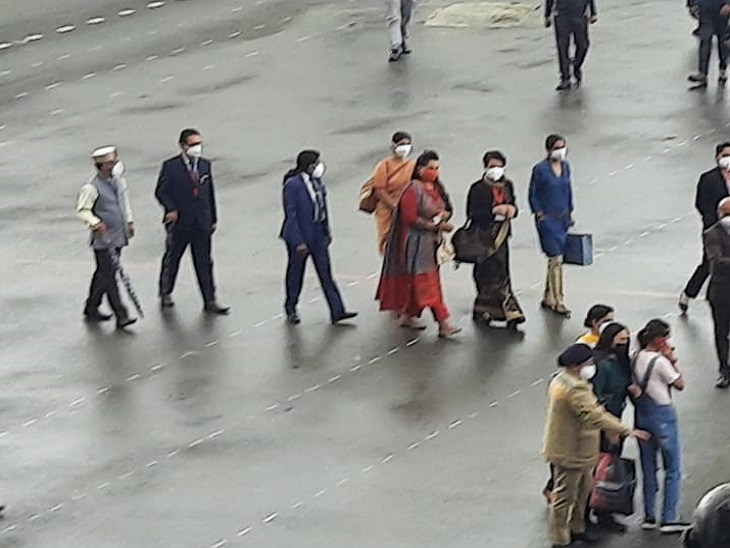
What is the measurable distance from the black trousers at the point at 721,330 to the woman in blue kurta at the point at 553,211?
6.19 feet

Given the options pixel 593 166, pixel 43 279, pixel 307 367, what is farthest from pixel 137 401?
pixel 593 166

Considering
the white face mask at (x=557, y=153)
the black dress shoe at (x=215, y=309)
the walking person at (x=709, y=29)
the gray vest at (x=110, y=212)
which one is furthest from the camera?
the walking person at (x=709, y=29)

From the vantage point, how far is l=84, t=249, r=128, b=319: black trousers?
15.4m

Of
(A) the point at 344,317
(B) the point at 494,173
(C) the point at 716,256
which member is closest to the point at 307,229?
(A) the point at 344,317

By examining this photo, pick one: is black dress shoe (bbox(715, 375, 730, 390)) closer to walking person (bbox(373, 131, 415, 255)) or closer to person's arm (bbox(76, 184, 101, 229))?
walking person (bbox(373, 131, 415, 255))

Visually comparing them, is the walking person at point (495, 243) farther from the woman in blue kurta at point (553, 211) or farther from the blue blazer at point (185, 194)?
the blue blazer at point (185, 194)

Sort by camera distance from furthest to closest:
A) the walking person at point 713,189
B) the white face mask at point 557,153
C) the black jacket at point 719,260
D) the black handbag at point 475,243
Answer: the black handbag at point 475,243 → the white face mask at point 557,153 → the walking person at point 713,189 → the black jacket at point 719,260

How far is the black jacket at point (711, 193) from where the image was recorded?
1459cm

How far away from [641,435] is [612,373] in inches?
16.3

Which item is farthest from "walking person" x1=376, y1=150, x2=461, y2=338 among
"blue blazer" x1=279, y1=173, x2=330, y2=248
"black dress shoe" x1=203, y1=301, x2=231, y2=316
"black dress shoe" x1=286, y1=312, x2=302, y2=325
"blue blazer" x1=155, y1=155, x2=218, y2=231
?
"blue blazer" x1=155, y1=155, x2=218, y2=231

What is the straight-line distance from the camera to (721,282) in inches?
520

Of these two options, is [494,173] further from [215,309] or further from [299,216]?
[215,309]

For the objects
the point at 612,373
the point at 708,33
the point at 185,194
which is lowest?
the point at 612,373

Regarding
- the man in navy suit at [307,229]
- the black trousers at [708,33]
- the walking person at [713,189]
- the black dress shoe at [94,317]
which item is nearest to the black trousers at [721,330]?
the walking person at [713,189]
